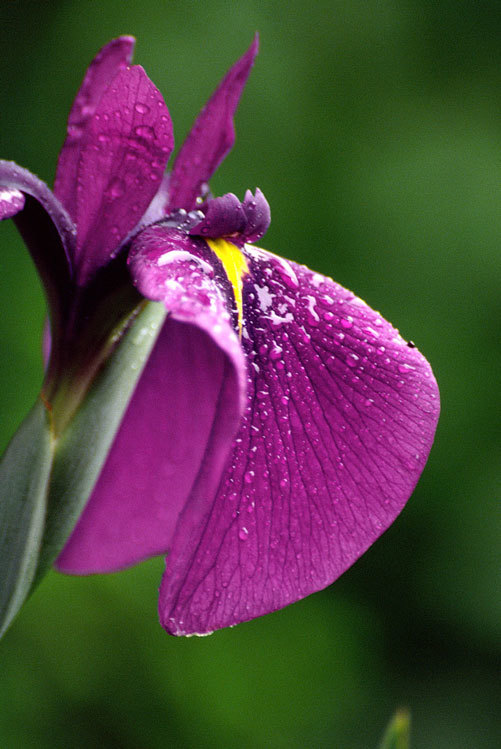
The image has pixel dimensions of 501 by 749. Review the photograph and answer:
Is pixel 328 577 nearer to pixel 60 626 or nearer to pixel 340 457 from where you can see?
pixel 340 457

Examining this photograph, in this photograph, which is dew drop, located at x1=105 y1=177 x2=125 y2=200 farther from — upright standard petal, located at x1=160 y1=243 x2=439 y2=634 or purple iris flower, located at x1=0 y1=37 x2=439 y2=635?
upright standard petal, located at x1=160 y1=243 x2=439 y2=634

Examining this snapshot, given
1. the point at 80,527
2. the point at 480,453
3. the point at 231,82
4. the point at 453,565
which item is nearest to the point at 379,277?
the point at 480,453

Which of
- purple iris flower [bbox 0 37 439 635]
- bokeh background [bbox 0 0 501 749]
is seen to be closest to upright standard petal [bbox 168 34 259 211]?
purple iris flower [bbox 0 37 439 635]

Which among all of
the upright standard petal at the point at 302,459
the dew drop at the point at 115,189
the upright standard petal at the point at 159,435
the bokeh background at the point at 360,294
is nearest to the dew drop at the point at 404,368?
the upright standard petal at the point at 302,459

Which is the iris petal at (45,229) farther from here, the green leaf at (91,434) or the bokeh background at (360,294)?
the bokeh background at (360,294)

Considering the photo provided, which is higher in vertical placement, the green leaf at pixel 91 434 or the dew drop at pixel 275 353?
the dew drop at pixel 275 353
